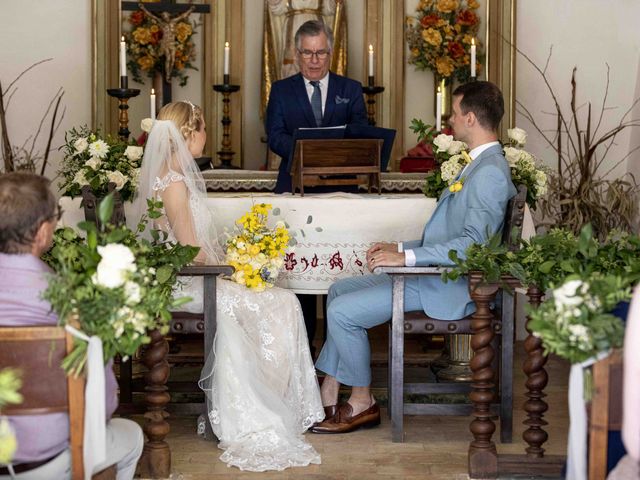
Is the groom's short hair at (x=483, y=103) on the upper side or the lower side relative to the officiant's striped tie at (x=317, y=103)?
lower

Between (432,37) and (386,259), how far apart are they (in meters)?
3.26

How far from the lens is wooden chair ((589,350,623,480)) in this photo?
299 centimetres

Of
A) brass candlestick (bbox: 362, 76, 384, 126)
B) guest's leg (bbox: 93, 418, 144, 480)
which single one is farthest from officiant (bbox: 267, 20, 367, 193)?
guest's leg (bbox: 93, 418, 144, 480)

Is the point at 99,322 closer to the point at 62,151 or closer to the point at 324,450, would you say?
the point at 324,450

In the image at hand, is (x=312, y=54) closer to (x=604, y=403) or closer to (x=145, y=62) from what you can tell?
(x=145, y=62)

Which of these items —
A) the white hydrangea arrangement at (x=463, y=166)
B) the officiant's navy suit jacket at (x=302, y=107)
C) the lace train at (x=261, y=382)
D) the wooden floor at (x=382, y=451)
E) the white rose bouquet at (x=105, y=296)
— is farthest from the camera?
the officiant's navy suit jacket at (x=302, y=107)

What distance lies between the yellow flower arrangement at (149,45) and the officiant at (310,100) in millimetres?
1496

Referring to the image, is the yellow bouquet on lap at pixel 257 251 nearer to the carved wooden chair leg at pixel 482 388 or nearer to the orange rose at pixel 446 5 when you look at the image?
the carved wooden chair leg at pixel 482 388

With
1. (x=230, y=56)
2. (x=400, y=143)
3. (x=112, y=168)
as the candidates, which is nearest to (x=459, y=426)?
(x=112, y=168)

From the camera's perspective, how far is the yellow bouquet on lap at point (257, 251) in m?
5.11

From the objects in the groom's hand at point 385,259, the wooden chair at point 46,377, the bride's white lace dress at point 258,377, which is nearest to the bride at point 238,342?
the bride's white lace dress at point 258,377

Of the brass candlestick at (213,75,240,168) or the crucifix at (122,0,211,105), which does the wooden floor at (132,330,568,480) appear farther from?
the crucifix at (122,0,211,105)

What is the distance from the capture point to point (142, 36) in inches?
309

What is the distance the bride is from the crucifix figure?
2735 millimetres
